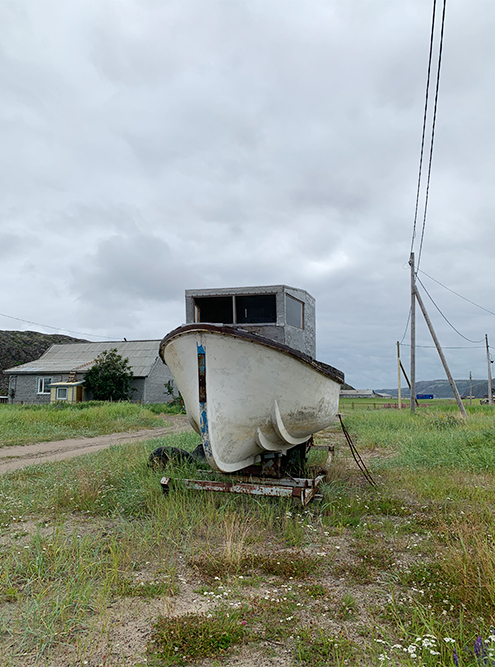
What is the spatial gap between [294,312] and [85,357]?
2927 centimetres

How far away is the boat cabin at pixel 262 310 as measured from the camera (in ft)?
20.9

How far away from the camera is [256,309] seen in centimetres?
672

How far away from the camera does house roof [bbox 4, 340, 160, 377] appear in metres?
30.2

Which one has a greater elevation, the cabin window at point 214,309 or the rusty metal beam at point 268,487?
the cabin window at point 214,309

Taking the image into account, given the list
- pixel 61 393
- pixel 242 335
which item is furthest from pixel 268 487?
pixel 61 393

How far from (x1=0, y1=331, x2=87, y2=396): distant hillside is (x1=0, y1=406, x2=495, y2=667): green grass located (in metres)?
47.4

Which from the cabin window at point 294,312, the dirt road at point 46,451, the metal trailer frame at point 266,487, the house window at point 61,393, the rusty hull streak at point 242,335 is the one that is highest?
the cabin window at point 294,312

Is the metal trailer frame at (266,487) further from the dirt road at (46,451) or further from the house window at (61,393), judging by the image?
the house window at (61,393)

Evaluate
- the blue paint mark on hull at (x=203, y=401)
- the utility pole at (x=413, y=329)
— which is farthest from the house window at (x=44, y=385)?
the blue paint mark on hull at (x=203, y=401)

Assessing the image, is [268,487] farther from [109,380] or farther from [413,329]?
[109,380]

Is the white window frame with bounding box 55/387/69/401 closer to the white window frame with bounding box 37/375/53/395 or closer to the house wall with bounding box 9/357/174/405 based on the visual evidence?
the house wall with bounding box 9/357/174/405

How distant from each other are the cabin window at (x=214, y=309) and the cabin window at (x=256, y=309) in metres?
0.15

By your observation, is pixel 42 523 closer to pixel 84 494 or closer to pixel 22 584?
pixel 84 494

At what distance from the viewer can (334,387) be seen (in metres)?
6.28
